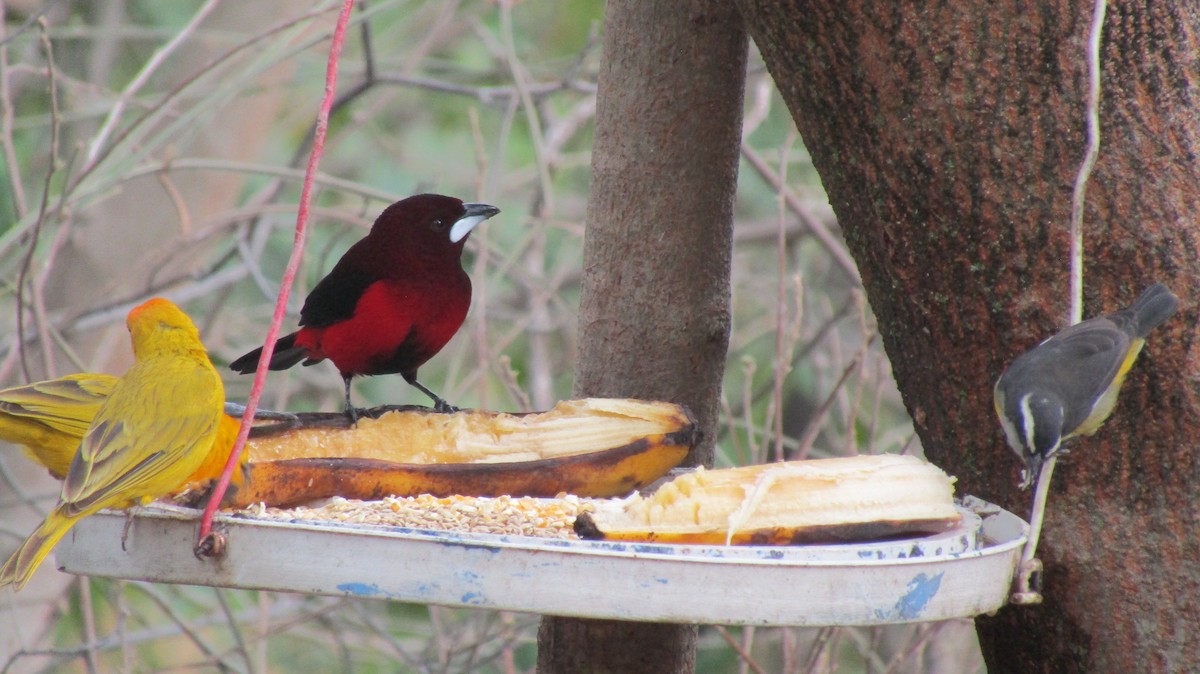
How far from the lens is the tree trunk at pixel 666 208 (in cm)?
288

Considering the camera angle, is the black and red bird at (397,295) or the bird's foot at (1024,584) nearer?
the bird's foot at (1024,584)

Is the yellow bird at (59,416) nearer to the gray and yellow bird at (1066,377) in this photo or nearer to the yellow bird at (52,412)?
the yellow bird at (52,412)

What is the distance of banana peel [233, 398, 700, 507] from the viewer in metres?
2.21

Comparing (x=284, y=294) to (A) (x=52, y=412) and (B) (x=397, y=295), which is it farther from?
(B) (x=397, y=295)

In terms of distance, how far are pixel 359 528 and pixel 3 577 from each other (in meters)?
0.71

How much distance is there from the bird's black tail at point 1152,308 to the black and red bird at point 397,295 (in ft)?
5.63

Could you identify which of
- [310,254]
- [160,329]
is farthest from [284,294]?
[310,254]

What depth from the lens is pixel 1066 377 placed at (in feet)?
6.41

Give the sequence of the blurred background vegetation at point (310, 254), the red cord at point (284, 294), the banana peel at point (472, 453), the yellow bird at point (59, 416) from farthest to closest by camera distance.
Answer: the blurred background vegetation at point (310, 254)
the yellow bird at point (59, 416)
the banana peel at point (472, 453)
the red cord at point (284, 294)

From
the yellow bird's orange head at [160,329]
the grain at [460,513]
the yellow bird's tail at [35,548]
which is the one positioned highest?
the yellow bird's orange head at [160,329]

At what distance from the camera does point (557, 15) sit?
8336mm

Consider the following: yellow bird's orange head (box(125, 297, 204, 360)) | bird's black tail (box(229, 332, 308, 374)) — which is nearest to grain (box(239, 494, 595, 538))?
yellow bird's orange head (box(125, 297, 204, 360))

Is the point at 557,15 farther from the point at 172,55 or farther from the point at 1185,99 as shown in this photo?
the point at 1185,99

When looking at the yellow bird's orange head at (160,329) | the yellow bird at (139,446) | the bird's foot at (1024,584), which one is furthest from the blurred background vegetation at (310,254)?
the bird's foot at (1024,584)
